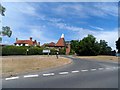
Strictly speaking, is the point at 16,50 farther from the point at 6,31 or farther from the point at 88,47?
the point at 6,31

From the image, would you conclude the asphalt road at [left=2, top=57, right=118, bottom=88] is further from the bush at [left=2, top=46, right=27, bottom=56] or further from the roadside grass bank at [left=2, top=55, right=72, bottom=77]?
the bush at [left=2, top=46, right=27, bottom=56]

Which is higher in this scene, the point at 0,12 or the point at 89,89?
the point at 0,12

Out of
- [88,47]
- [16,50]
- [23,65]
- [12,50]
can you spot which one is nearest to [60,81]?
[23,65]

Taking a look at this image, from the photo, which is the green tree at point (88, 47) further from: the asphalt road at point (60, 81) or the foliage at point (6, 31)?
the asphalt road at point (60, 81)

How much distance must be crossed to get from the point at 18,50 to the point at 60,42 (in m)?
77.9

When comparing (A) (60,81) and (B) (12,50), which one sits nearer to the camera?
(A) (60,81)

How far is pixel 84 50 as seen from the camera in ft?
348

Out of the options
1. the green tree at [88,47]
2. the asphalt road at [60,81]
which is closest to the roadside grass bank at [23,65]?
the asphalt road at [60,81]

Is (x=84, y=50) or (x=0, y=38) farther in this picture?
(x=84, y=50)

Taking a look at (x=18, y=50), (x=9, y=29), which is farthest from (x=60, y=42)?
(x=9, y=29)

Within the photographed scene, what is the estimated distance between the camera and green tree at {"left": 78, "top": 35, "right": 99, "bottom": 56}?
343ft

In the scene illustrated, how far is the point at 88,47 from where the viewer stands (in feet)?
344

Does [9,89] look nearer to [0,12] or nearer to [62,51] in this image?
[0,12]

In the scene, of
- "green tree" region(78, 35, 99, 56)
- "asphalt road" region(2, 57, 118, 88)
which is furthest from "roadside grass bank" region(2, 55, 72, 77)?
"green tree" region(78, 35, 99, 56)
